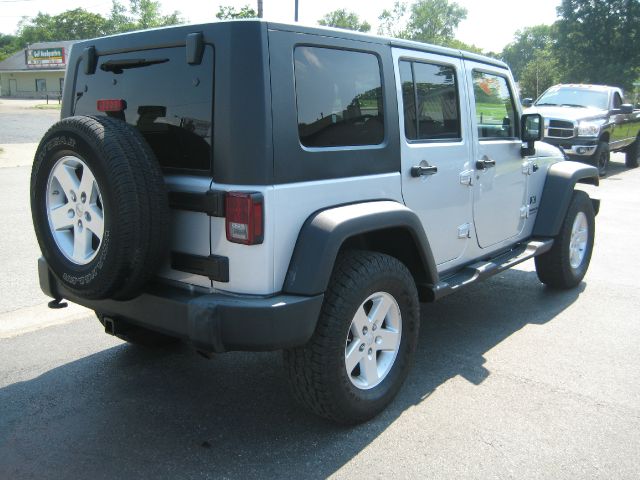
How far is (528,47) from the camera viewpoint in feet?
463

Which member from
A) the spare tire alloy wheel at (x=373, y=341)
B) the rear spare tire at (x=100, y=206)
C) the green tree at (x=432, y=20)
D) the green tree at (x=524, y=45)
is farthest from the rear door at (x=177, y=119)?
the green tree at (x=524, y=45)

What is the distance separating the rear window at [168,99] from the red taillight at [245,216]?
0.81 feet

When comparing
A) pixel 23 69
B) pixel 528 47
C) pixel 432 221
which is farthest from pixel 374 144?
pixel 528 47

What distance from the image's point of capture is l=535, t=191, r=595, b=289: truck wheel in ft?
17.5

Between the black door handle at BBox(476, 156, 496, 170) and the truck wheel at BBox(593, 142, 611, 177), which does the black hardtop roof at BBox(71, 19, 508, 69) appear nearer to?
the black door handle at BBox(476, 156, 496, 170)

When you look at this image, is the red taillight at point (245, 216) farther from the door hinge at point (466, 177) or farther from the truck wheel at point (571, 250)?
the truck wheel at point (571, 250)

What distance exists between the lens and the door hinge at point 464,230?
162 inches

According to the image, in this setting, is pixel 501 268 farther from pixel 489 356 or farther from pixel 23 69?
pixel 23 69

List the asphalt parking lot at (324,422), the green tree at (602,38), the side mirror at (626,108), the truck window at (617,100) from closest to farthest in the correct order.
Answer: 1. the asphalt parking lot at (324,422)
2. the side mirror at (626,108)
3. the truck window at (617,100)
4. the green tree at (602,38)

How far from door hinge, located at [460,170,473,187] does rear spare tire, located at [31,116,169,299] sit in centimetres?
208

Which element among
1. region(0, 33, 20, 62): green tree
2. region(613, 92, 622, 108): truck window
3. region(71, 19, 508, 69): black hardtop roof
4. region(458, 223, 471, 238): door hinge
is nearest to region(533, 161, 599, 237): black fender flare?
region(458, 223, 471, 238): door hinge

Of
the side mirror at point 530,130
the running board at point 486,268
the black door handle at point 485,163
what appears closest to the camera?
the running board at point 486,268

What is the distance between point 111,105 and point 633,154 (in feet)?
53.5

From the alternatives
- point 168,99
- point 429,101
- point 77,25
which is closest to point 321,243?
point 168,99
